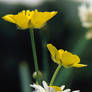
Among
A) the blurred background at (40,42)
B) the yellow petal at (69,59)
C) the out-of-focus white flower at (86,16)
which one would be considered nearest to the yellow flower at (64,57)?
the yellow petal at (69,59)

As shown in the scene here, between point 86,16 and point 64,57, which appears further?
point 86,16

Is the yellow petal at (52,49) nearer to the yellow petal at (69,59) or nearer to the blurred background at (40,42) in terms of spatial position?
the yellow petal at (69,59)

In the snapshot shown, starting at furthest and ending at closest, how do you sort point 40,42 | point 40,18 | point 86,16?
→ point 40,42 → point 86,16 → point 40,18

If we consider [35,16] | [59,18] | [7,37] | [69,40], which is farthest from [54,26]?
[35,16]

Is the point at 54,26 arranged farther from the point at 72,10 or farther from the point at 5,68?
the point at 5,68

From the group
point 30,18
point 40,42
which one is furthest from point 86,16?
point 40,42

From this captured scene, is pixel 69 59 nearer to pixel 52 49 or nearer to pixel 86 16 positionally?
pixel 52 49
